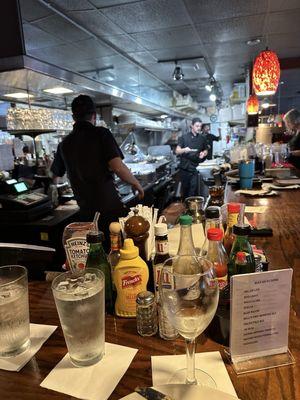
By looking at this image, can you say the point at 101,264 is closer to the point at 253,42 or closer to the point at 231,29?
the point at 231,29

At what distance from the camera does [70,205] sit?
341 cm

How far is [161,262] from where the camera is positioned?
2.94 ft

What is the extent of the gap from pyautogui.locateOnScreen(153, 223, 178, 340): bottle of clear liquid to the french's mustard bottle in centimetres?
4

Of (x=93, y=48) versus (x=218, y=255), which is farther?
(x=93, y=48)

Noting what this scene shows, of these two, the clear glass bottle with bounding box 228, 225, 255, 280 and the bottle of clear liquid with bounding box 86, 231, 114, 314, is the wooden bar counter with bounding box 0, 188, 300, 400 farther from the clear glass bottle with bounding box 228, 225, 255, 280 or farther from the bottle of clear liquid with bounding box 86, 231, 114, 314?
the clear glass bottle with bounding box 228, 225, 255, 280

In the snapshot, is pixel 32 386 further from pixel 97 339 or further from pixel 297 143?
pixel 297 143

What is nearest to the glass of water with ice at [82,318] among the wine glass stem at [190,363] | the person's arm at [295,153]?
the wine glass stem at [190,363]

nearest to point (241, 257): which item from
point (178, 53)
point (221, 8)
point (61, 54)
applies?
point (221, 8)

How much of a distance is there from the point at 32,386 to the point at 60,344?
0.14 metres

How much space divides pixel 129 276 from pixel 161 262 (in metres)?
0.10

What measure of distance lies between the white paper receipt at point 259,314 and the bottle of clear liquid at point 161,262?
0.52 ft

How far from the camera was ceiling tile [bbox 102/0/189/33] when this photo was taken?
3.13m

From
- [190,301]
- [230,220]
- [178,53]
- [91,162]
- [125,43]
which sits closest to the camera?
[190,301]

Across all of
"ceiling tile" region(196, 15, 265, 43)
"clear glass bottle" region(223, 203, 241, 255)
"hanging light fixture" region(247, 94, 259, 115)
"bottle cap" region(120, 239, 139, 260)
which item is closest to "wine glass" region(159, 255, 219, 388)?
"bottle cap" region(120, 239, 139, 260)
